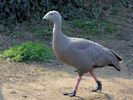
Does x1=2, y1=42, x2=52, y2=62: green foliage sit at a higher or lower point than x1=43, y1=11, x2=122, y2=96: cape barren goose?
lower

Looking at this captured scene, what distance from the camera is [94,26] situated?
1182 cm

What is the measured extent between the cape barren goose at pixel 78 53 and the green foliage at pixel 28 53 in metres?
1.94

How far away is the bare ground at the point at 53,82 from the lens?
22.7 ft

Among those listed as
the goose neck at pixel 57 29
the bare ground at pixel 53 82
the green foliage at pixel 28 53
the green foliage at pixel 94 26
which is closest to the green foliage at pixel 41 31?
the green foliage at pixel 94 26

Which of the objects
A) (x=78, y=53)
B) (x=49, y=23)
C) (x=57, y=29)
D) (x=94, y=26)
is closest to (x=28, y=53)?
(x=57, y=29)

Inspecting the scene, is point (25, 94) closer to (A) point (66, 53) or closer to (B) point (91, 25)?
(A) point (66, 53)

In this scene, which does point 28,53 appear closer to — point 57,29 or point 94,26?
point 57,29

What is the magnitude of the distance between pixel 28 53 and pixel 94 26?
→ 132 inches

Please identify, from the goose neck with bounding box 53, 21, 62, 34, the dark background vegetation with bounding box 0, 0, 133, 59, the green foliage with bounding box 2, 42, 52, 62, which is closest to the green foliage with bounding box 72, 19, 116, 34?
the dark background vegetation with bounding box 0, 0, 133, 59

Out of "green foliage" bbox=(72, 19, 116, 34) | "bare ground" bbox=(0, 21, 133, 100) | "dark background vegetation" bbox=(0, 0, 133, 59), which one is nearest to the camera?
"bare ground" bbox=(0, 21, 133, 100)

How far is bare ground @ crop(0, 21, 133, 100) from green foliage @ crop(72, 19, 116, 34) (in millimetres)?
2407

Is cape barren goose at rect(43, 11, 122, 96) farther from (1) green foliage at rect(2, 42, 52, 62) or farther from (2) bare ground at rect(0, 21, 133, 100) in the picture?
(1) green foliage at rect(2, 42, 52, 62)

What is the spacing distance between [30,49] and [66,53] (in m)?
2.38

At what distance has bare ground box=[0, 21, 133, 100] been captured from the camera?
22.7ft
